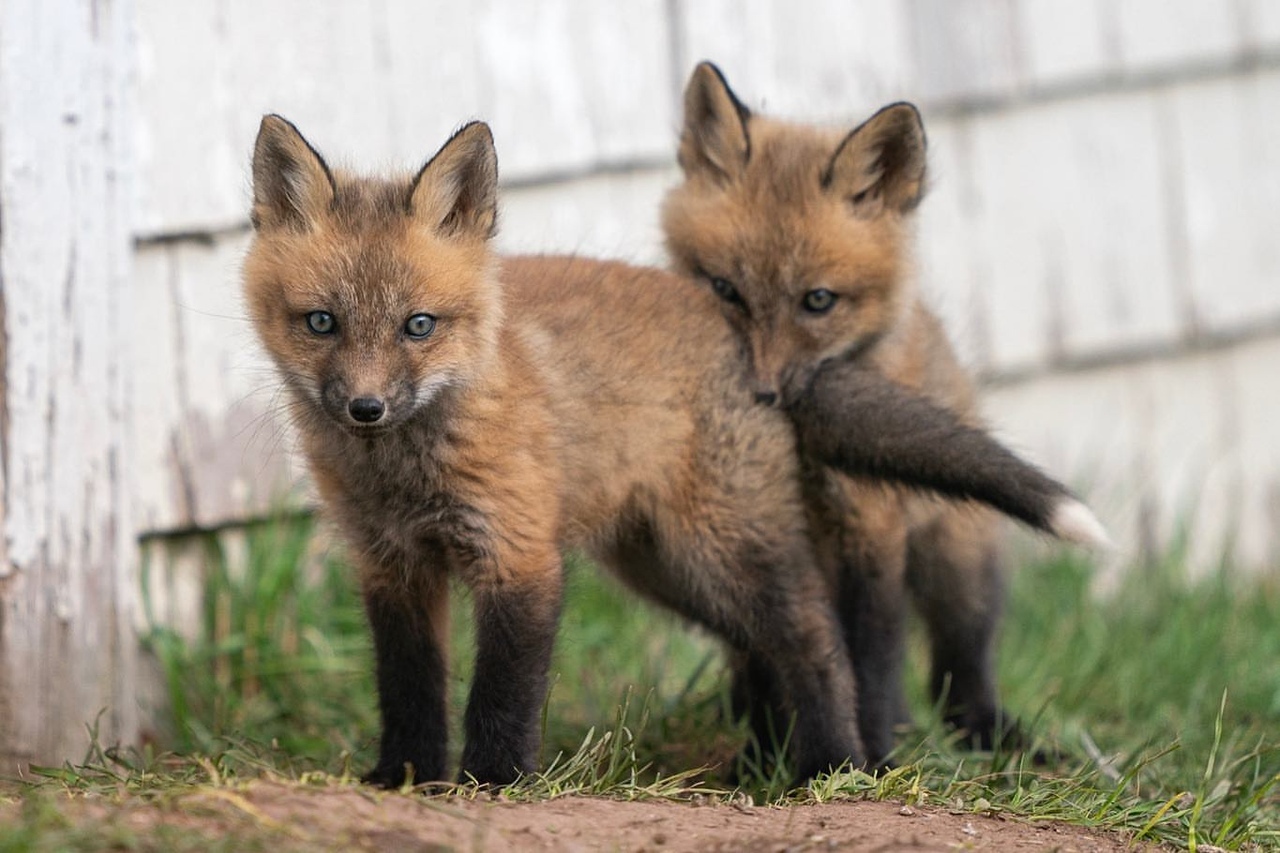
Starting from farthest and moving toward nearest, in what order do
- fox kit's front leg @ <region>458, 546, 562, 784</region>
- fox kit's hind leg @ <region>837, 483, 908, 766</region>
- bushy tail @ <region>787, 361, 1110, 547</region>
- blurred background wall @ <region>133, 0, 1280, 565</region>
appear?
blurred background wall @ <region>133, 0, 1280, 565</region>
fox kit's hind leg @ <region>837, 483, 908, 766</region>
bushy tail @ <region>787, 361, 1110, 547</region>
fox kit's front leg @ <region>458, 546, 562, 784</region>

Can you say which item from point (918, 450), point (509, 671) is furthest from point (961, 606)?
point (509, 671)

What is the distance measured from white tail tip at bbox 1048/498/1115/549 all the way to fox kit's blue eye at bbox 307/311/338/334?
1.79 meters

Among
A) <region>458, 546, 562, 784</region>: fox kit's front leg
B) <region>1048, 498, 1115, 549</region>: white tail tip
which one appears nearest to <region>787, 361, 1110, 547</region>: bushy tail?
<region>1048, 498, 1115, 549</region>: white tail tip

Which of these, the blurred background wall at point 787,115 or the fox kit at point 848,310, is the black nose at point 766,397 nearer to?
the fox kit at point 848,310

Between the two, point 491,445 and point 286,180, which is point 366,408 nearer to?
point 491,445

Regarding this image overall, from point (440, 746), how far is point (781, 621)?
0.97 metres

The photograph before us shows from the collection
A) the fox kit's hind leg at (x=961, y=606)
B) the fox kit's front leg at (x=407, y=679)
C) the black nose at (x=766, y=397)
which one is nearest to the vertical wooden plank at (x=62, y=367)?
the fox kit's front leg at (x=407, y=679)

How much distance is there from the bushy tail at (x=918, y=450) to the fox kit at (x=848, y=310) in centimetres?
2

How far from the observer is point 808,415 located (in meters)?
4.15

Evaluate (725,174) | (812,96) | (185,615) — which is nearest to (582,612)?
(185,615)

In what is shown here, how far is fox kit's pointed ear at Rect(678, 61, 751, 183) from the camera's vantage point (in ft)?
14.8

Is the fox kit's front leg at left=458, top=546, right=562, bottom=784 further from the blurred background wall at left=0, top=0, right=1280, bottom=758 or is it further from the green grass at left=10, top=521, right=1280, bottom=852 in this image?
the blurred background wall at left=0, top=0, right=1280, bottom=758

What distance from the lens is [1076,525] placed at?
3.63m

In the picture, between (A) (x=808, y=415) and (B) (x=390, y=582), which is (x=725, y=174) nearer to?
(A) (x=808, y=415)
